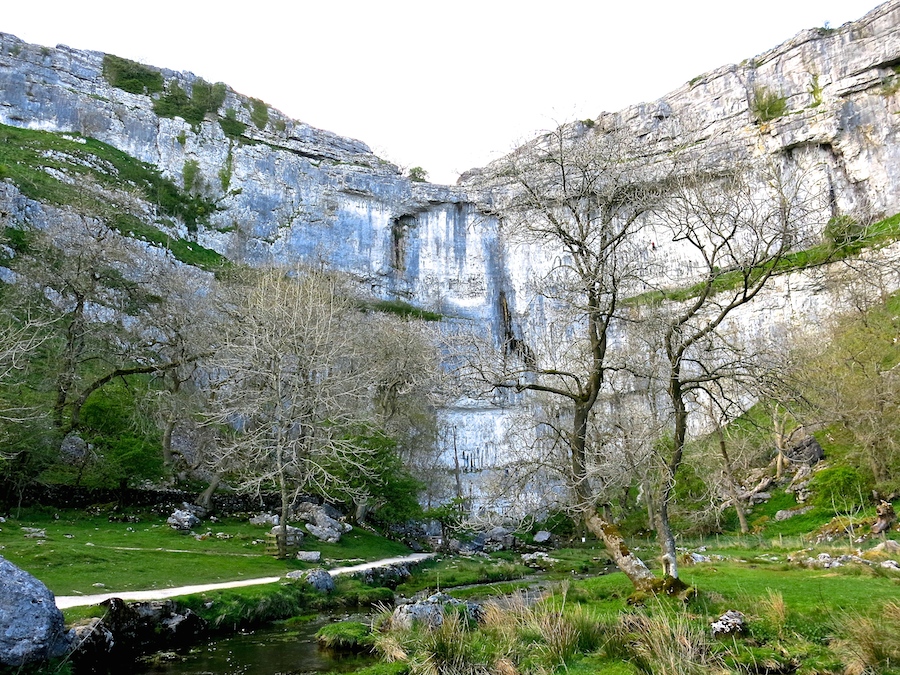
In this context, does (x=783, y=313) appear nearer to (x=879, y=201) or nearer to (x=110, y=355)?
(x=879, y=201)

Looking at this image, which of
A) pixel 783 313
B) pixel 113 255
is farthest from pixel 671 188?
pixel 783 313

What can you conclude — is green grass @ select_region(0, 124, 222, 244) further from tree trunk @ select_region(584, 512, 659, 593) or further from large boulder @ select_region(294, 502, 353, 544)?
tree trunk @ select_region(584, 512, 659, 593)

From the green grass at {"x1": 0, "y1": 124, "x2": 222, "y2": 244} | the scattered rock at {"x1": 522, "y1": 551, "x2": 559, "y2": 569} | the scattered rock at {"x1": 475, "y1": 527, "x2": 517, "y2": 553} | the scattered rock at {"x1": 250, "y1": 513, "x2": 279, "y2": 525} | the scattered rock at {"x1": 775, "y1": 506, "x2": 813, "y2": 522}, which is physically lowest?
the scattered rock at {"x1": 475, "y1": 527, "x2": 517, "y2": 553}

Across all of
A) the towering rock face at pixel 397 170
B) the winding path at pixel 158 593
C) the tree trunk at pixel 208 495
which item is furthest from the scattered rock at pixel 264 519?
the towering rock face at pixel 397 170

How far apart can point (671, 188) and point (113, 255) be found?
79.0ft

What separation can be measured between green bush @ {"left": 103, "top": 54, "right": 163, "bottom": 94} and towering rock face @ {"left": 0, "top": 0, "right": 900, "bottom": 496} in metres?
0.30

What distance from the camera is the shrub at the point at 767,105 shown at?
54.2 m

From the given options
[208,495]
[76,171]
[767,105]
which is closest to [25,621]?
[208,495]

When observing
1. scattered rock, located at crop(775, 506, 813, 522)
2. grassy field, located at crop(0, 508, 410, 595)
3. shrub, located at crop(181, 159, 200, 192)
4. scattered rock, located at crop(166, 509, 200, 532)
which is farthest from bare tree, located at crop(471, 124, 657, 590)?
shrub, located at crop(181, 159, 200, 192)

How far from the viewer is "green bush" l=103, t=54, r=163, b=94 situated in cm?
5569

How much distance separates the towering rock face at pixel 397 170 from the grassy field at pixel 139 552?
28.5 metres

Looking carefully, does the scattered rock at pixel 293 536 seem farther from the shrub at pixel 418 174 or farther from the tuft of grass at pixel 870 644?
the shrub at pixel 418 174

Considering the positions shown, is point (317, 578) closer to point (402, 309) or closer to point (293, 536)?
point (293, 536)

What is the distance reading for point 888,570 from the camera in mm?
11172
